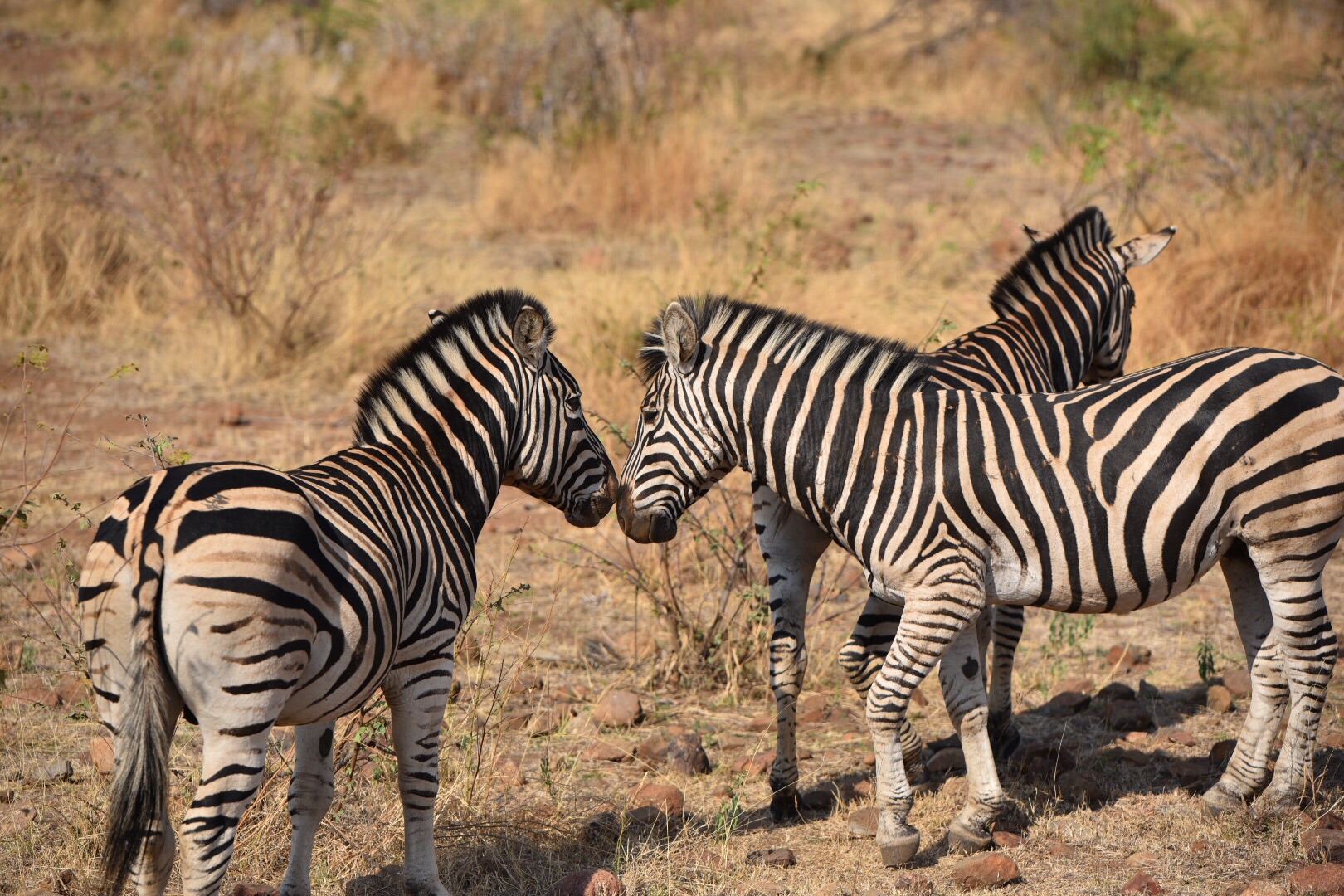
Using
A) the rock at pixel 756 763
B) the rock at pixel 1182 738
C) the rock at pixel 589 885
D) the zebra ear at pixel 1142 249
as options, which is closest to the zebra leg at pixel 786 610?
the rock at pixel 756 763

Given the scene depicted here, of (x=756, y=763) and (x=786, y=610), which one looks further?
(x=756, y=763)

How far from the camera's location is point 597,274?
35.6 ft

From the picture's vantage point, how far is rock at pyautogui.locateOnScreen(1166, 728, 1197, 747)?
5504 mm

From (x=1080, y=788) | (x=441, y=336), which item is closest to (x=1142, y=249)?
(x=1080, y=788)

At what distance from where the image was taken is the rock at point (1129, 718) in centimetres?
566

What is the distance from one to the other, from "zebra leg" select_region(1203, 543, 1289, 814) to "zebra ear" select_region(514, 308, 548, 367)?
8.97 ft

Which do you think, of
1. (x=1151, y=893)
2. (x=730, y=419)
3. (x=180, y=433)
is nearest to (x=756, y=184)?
(x=180, y=433)

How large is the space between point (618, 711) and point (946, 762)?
58.7 inches

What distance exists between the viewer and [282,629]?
3180 millimetres

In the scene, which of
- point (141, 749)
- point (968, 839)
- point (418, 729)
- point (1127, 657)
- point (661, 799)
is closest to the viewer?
point (141, 749)

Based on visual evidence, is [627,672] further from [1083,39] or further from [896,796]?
[1083,39]

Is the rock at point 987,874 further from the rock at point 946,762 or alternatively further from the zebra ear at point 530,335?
the zebra ear at point 530,335

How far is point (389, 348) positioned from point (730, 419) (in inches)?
256

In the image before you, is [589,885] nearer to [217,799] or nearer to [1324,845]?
[217,799]
